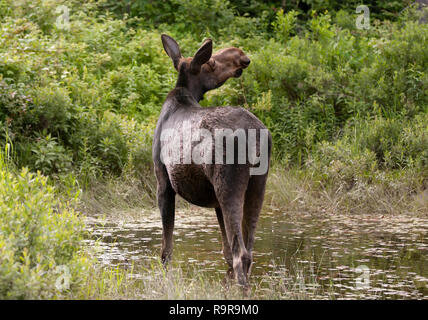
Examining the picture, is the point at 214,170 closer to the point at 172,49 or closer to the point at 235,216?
the point at 235,216

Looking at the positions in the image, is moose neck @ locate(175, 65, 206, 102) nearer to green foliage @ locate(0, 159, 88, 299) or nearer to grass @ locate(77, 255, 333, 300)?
grass @ locate(77, 255, 333, 300)

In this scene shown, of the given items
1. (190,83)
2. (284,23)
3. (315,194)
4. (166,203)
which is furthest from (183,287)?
(284,23)

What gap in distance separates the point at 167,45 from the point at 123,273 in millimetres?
2298

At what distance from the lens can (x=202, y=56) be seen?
6414 mm

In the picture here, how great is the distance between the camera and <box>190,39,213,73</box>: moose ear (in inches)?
245

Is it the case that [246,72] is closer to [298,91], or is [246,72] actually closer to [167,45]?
[298,91]

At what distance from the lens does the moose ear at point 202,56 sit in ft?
20.4

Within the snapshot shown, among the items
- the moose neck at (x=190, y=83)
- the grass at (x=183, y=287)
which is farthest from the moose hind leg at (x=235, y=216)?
the moose neck at (x=190, y=83)

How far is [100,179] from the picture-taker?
33.8 ft

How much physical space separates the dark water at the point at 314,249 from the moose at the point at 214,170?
55 cm

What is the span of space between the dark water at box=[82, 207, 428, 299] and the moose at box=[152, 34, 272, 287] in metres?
0.55

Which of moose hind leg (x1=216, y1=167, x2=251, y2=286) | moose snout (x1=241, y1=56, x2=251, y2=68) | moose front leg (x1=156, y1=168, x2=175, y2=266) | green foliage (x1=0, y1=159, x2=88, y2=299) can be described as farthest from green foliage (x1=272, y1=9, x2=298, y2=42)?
green foliage (x1=0, y1=159, x2=88, y2=299)

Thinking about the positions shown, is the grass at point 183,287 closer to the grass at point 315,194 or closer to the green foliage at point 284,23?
the grass at point 315,194
